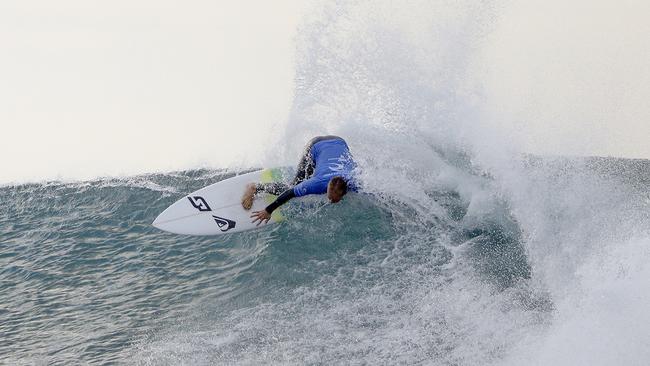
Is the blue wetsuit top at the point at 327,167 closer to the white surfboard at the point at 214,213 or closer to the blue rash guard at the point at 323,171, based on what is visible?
the blue rash guard at the point at 323,171

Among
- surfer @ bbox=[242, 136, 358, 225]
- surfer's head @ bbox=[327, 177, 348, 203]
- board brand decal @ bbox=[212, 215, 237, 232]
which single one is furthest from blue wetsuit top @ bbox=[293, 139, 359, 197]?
board brand decal @ bbox=[212, 215, 237, 232]

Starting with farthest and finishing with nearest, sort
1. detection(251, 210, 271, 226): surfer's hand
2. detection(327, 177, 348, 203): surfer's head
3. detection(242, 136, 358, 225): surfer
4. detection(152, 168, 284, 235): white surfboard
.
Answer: detection(152, 168, 284, 235): white surfboard
detection(251, 210, 271, 226): surfer's hand
detection(242, 136, 358, 225): surfer
detection(327, 177, 348, 203): surfer's head

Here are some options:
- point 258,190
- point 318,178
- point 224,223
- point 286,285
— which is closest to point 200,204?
point 224,223

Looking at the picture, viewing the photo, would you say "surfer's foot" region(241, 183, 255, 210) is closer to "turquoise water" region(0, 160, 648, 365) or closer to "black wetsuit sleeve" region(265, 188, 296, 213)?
"turquoise water" region(0, 160, 648, 365)

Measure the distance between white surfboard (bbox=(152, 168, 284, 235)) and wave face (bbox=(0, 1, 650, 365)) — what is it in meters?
0.21

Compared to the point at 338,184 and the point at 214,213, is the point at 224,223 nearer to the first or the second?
the point at 214,213

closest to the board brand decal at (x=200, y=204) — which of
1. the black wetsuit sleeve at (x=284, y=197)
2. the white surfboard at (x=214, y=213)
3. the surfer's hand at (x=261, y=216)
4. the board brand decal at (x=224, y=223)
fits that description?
the white surfboard at (x=214, y=213)

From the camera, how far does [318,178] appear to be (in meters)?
7.64

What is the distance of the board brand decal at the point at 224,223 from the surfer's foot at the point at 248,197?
277 mm

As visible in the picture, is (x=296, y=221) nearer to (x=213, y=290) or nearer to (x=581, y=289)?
(x=213, y=290)

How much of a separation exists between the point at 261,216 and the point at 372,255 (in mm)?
1590

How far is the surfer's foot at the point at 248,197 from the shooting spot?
26.9ft

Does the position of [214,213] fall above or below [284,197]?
below

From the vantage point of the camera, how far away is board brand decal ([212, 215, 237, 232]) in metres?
8.17
